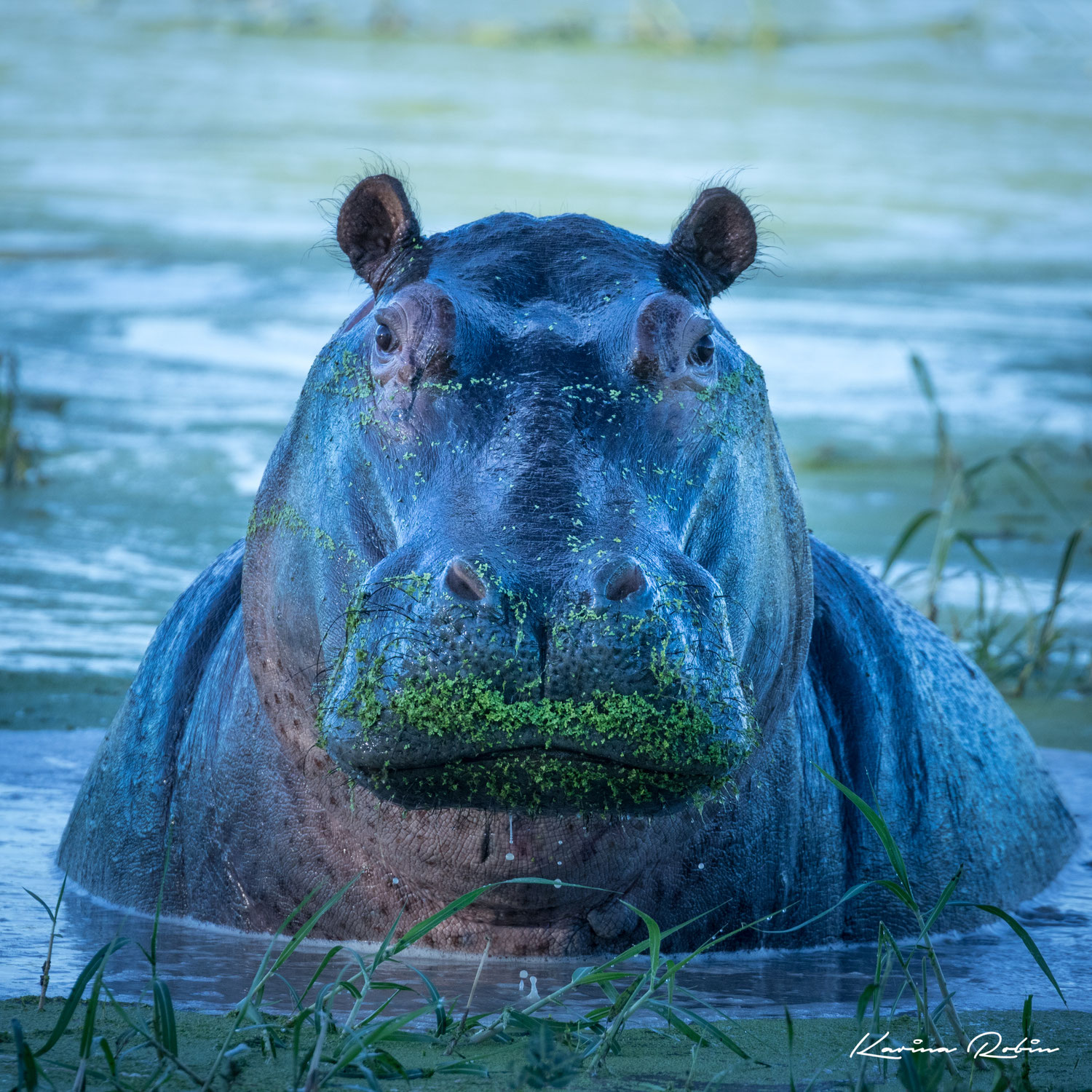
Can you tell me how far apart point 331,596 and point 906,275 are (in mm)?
12028

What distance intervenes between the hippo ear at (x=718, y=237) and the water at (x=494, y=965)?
1.29 metres

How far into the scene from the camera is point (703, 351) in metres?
3.64

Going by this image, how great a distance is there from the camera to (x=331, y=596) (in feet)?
11.8

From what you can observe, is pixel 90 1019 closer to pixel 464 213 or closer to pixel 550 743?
pixel 550 743

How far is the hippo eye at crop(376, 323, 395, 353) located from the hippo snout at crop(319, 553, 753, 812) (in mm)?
599

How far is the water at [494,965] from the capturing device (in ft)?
11.8

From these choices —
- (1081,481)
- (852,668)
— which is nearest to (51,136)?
(1081,481)

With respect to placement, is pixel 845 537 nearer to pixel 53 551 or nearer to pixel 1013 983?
pixel 53 551

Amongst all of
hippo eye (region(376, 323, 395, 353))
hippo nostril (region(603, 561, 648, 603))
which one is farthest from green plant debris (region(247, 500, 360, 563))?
hippo nostril (region(603, 561, 648, 603))

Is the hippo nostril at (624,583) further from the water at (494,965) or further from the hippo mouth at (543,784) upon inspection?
the water at (494,965)

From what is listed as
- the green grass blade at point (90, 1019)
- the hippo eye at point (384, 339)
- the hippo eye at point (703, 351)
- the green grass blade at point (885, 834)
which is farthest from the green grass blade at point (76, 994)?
the hippo eye at point (703, 351)

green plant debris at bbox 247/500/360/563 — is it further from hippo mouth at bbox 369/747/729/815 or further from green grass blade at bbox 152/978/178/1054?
green grass blade at bbox 152/978/178/1054

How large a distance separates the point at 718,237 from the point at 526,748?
1395 millimetres
